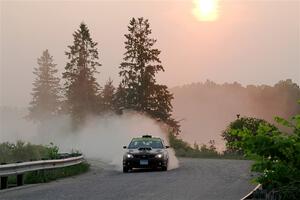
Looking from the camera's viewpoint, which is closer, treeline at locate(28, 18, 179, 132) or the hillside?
treeline at locate(28, 18, 179, 132)

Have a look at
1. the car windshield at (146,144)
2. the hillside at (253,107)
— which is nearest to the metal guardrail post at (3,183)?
the car windshield at (146,144)

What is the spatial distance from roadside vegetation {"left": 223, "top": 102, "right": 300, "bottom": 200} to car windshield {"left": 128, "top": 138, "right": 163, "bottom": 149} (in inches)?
776

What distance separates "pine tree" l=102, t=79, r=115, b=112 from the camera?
3455 inches

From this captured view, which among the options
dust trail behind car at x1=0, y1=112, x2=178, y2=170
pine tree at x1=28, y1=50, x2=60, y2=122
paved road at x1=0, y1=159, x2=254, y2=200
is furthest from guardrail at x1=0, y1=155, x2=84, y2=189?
pine tree at x1=28, y1=50, x2=60, y2=122

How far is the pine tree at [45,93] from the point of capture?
110m

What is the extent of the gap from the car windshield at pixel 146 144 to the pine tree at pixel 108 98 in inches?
2141

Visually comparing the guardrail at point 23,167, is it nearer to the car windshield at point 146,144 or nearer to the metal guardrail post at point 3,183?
the metal guardrail post at point 3,183

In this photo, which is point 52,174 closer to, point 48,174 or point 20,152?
point 48,174

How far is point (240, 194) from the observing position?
1605cm

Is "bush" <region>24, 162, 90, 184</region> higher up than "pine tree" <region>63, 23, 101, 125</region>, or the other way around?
"pine tree" <region>63, 23, 101, 125</region>

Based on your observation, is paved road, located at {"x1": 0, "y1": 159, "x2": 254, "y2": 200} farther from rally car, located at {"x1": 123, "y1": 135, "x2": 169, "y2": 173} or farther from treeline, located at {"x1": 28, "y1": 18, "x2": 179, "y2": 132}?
treeline, located at {"x1": 28, "y1": 18, "x2": 179, "y2": 132}

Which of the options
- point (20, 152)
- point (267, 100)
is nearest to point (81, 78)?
point (20, 152)

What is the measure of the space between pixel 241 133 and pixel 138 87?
71.8m

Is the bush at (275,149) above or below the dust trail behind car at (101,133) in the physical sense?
below
